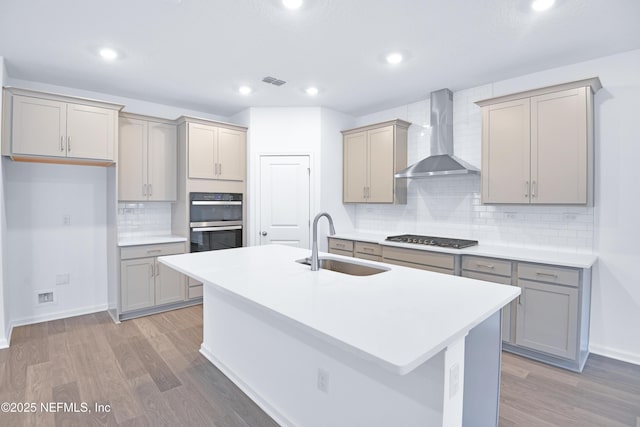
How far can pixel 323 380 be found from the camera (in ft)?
5.84

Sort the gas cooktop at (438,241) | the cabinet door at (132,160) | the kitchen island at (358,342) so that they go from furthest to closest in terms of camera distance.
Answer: the cabinet door at (132,160) → the gas cooktop at (438,241) → the kitchen island at (358,342)

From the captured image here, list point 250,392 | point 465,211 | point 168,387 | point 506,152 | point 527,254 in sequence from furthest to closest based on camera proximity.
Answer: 1. point 465,211
2. point 506,152
3. point 527,254
4. point 168,387
5. point 250,392

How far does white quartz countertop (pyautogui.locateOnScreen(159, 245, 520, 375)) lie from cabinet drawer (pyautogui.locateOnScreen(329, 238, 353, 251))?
2.06 metres

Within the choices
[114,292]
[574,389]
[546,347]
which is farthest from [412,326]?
[114,292]

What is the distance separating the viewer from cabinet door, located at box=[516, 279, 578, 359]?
268 cm

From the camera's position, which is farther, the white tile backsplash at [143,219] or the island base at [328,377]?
the white tile backsplash at [143,219]

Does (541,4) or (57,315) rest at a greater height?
(541,4)

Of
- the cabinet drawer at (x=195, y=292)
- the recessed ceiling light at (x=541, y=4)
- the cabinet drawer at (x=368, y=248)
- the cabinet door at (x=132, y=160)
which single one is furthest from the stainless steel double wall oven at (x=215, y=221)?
the recessed ceiling light at (x=541, y=4)

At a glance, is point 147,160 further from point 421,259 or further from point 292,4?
point 421,259

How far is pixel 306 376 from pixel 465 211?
2837mm

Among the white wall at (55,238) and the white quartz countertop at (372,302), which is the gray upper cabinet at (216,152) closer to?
the white wall at (55,238)

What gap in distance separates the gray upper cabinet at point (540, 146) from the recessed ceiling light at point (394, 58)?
3.27 feet

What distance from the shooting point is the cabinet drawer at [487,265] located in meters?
3.01

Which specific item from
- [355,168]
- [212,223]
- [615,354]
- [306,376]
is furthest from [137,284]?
[615,354]
